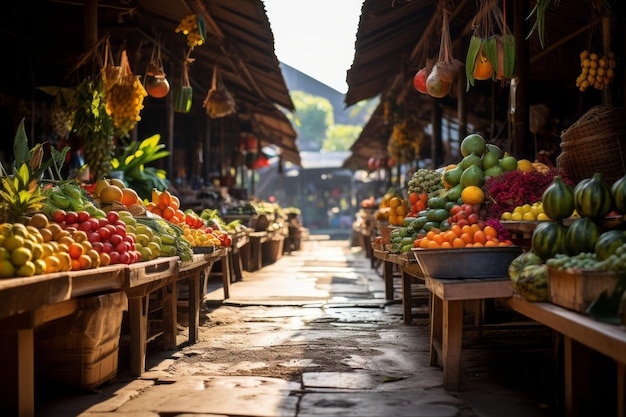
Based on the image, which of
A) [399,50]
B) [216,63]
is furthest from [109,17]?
[399,50]

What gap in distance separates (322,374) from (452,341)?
3.40ft

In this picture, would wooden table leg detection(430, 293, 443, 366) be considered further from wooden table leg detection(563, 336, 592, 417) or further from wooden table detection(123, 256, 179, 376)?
wooden table detection(123, 256, 179, 376)

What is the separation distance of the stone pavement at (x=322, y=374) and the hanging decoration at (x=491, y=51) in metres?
2.52

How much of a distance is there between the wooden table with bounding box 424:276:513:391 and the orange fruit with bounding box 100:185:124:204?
3.14 metres

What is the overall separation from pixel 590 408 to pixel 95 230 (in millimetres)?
3219

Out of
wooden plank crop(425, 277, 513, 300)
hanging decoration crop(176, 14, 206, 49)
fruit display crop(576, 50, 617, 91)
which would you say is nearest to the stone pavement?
wooden plank crop(425, 277, 513, 300)

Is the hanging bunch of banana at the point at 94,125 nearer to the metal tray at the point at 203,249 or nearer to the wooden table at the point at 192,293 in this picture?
the metal tray at the point at 203,249

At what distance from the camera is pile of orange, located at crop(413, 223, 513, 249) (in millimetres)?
4617

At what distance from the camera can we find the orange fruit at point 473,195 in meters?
5.89

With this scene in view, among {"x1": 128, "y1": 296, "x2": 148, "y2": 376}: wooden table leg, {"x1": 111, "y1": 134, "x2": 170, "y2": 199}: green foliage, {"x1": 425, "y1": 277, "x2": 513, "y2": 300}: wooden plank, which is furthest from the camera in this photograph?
{"x1": 111, "y1": 134, "x2": 170, "y2": 199}: green foliage

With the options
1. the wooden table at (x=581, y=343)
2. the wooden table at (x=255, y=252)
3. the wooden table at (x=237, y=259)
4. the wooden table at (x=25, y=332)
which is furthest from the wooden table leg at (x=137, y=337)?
the wooden table at (x=255, y=252)

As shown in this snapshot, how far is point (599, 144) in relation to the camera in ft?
17.8

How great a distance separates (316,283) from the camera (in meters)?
11.2

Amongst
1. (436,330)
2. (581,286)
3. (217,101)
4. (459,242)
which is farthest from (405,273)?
(217,101)
